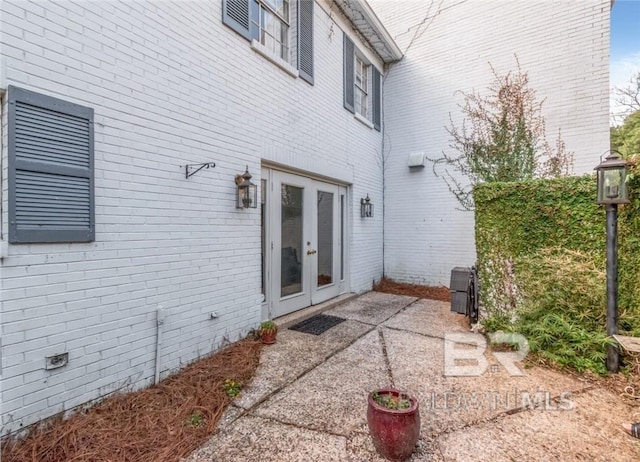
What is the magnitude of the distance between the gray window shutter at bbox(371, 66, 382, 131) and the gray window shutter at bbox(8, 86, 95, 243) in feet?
21.1

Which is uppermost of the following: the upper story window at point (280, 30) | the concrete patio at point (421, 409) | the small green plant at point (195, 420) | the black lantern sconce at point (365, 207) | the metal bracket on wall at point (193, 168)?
the upper story window at point (280, 30)

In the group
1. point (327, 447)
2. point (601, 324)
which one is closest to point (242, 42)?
point (327, 447)

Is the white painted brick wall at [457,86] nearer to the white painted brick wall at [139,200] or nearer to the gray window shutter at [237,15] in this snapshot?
the white painted brick wall at [139,200]

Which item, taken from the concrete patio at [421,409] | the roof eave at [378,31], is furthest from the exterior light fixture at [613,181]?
the roof eave at [378,31]

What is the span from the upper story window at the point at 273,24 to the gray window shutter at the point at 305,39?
0.68 feet

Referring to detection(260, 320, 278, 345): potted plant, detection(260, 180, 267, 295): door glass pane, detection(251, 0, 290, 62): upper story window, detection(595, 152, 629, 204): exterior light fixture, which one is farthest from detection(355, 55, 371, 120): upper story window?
detection(260, 320, 278, 345): potted plant

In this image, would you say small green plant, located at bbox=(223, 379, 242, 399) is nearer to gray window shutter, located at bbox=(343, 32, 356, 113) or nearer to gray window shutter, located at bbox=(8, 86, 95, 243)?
gray window shutter, located at bbox=(8, 86, 95, 243)

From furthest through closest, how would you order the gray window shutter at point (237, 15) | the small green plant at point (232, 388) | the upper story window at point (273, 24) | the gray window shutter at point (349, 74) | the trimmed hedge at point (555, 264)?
the gray window shutter at point (349, 74) < the upper story window at point (273, 24) < the gray window shutter at point (237, 15) < the trimmed hedge at point (555, 264) < the small green plant at point (232, 388)

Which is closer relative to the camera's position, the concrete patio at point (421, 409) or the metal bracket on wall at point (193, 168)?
the concrete patio at point (421, 409)

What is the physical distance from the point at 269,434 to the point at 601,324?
3.74m

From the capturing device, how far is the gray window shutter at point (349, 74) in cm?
650

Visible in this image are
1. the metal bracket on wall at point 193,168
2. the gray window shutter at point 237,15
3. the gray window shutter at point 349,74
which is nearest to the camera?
the metal bracket on wall at point 193,168

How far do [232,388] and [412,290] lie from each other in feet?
17.7

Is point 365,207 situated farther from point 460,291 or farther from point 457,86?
point 457,86
